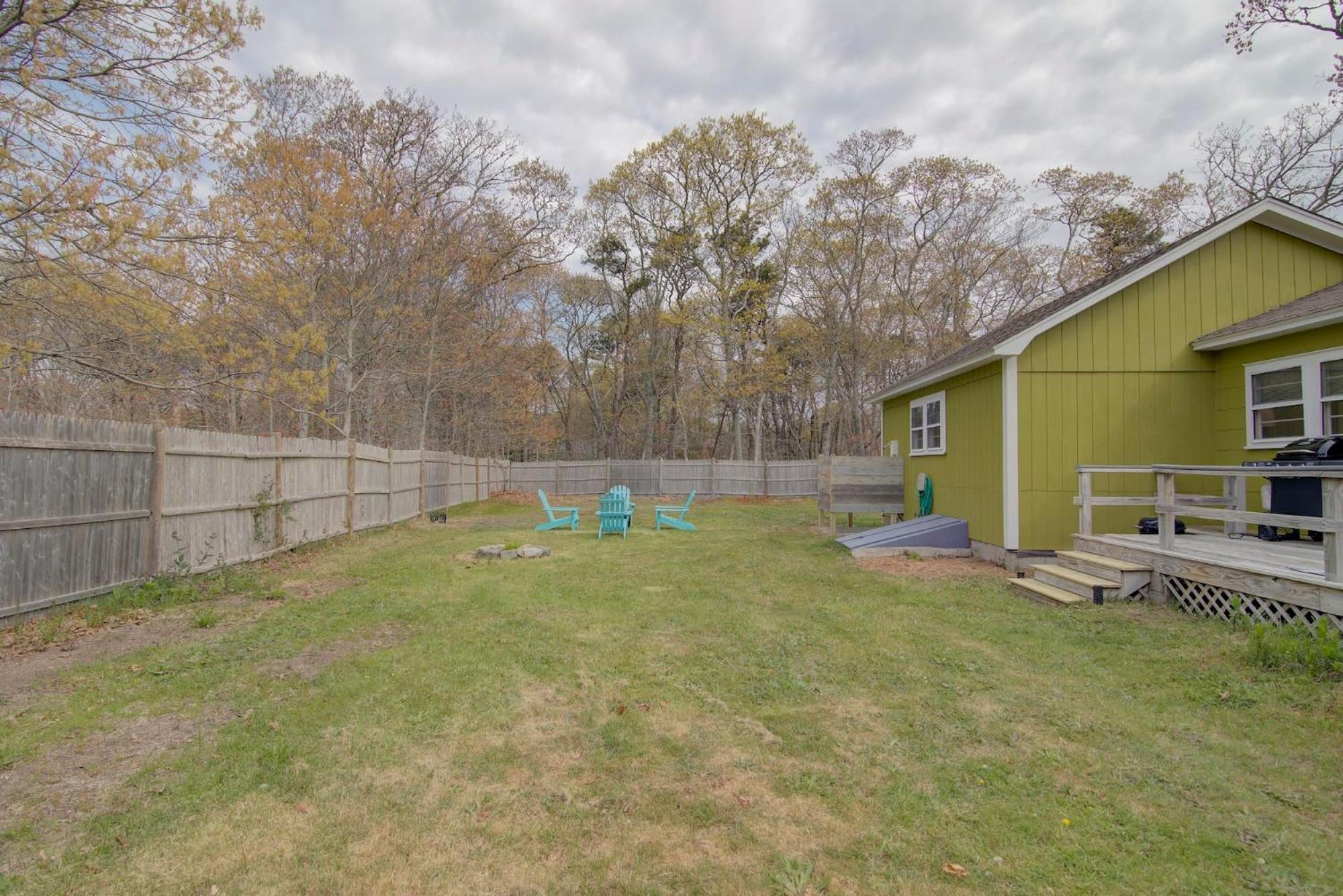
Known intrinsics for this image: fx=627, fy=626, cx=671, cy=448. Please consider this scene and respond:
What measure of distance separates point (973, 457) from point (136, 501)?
10300 mm

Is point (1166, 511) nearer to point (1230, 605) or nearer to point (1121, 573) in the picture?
point (1121, 573)

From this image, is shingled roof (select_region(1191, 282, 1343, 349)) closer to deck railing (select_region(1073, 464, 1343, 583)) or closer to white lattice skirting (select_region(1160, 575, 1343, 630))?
deck railing (select_region(1073, 464, 1343, 583))

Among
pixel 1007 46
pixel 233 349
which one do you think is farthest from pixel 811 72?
pixel 233 349

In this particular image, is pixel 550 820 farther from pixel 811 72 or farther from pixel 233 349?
pixel 811 72

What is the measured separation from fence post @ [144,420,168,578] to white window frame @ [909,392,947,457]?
34.6ft

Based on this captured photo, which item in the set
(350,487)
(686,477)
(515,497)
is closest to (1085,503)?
(350,487)

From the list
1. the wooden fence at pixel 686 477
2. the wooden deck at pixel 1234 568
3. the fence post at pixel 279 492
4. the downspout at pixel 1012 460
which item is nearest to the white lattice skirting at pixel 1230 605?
the wooden deck at pixel 1234 568

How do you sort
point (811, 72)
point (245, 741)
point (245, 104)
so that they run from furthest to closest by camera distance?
1. point (811, 72)
2. point (245, 104)
3. point (245, 741)

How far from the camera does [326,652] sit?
15.9 ft

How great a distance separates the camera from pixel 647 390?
29094 mm

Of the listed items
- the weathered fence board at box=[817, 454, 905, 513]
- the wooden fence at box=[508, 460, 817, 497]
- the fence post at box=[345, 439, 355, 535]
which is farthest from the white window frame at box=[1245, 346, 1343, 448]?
the wooden fence at box=[508, 460, 817, 497]

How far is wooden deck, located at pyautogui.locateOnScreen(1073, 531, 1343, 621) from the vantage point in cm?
477

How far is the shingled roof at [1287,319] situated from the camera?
260 inches

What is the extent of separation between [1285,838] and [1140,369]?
23.8 ft
